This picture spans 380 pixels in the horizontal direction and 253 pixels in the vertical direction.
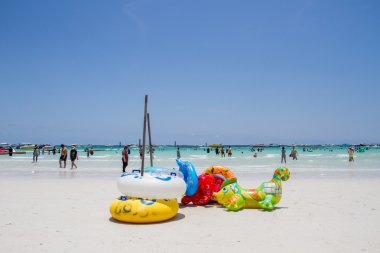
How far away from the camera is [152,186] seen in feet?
25.1

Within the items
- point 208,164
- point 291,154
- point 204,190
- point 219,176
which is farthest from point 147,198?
point 291,154

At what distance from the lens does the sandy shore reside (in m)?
5.92

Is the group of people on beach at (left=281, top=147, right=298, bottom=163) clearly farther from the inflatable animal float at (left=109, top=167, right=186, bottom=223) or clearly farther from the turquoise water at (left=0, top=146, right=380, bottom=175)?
the inflatable animal float at (left=109, top=167, right=186, bottom=223)

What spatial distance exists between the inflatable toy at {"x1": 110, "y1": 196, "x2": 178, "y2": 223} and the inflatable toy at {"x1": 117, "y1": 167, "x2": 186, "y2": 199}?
16cm

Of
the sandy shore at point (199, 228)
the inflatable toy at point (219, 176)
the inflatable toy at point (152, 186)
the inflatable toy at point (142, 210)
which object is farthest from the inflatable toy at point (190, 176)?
the inflatable toy at point (142, 210)

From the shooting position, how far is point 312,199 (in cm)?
1120

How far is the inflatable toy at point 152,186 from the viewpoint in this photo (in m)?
7.69

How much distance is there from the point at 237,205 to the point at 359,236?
3236mm

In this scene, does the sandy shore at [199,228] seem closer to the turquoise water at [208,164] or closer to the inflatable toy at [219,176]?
the inflatable toy at [219,176]

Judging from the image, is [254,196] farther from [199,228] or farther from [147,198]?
[147,198]

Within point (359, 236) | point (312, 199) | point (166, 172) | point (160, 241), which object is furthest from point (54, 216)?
point (312, 199)

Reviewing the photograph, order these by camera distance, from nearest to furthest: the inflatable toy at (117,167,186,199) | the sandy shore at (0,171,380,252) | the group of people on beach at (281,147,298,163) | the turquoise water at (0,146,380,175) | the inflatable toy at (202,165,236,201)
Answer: the sandy shore at (0,171,380,252)
the inflatable toy at (117,167,186,199)
the inflatable toy at (202,165,236,201)
the turquoise water at (0,146,380,175)
the group of people on beach at (281,147,298,163)

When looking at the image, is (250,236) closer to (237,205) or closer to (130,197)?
(237,205)

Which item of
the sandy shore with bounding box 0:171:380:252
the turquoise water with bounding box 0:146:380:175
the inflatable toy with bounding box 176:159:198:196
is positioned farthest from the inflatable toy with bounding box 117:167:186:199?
the turquoise water with bounding box 0:146:380:175
